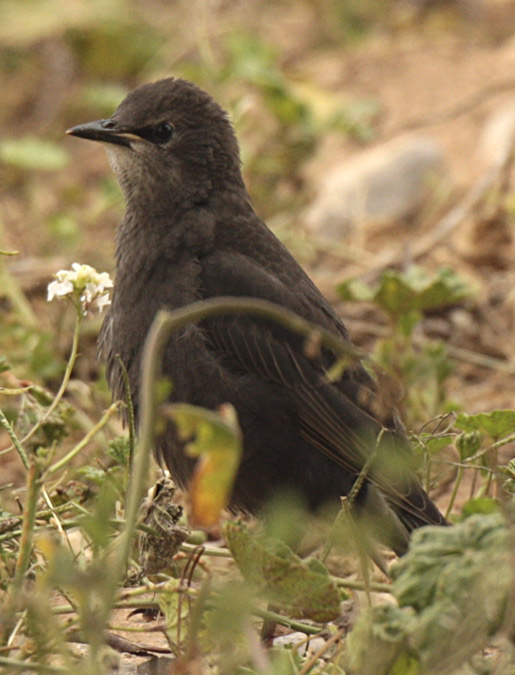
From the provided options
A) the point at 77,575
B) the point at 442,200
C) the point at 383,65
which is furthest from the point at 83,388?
the point at 383,65

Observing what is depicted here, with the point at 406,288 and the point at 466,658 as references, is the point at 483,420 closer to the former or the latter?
the point at 466,658

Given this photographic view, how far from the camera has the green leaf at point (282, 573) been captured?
8.36ft

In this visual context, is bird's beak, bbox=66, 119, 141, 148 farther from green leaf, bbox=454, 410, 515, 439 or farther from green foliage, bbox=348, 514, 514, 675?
green foliage, bbox=348, 514, 514, 675

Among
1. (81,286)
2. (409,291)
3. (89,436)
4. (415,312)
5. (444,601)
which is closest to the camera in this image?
(444,601)

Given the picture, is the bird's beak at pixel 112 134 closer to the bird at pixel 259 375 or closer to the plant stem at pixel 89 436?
the bird at pixel 259 375

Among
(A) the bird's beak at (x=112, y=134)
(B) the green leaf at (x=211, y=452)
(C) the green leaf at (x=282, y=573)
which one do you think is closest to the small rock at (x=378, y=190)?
(A) the bird's beak at (x=112, y=134)

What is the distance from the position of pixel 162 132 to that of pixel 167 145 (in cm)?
6

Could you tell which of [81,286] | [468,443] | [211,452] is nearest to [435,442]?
[468,443]

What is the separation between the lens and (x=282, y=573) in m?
2.56

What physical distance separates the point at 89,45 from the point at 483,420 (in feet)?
23.5

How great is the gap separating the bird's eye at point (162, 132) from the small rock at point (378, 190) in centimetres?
297

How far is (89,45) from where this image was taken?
9617 mm

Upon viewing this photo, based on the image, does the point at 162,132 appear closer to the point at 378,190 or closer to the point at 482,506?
the point at 482,506

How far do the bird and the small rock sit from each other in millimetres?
3197
